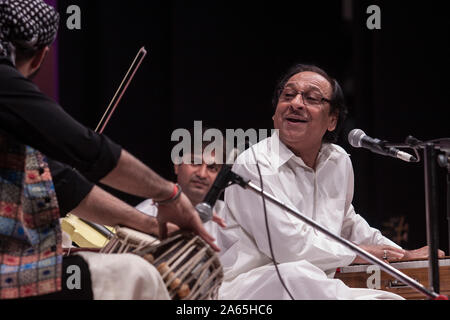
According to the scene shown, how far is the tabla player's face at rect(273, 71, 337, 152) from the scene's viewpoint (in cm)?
357

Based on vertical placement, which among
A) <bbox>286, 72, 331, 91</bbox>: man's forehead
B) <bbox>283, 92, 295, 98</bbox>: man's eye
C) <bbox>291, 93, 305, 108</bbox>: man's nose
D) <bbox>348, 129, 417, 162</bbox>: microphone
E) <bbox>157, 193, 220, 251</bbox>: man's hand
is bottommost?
<bbox>157, 193, 220, 251</bbox>: man's hand

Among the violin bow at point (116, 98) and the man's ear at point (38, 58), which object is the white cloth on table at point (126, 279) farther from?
the violin bow at point (116, 98)

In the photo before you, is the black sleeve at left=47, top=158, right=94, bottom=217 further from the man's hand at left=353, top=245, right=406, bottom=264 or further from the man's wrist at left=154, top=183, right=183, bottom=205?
the man's hand at left=353, top=245, right=406, bottom=264

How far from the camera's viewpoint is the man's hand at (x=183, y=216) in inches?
92.4

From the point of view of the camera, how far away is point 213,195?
248cm

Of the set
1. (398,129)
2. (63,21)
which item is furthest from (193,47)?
(398,129)

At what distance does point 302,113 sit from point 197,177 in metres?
1.23

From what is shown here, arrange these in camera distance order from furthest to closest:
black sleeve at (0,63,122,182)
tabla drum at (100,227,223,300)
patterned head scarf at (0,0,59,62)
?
tabla drum at (100,227,223,300) < patterned head scarf at (0,0,59,62) < black sleeve at (0,63,122,182)

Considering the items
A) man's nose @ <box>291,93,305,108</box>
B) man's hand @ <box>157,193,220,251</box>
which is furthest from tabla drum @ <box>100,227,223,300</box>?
man's nose @ <box>291,93,305,108</box>

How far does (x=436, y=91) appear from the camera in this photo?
584 centimetres

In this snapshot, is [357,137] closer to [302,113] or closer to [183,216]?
[302,113]

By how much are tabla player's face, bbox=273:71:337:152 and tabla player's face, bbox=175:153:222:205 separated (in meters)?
1.08

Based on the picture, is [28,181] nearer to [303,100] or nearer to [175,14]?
[303,100]

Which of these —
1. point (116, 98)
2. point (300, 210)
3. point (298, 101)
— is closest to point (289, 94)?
point (298, 101)
